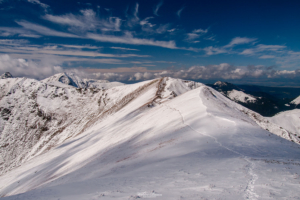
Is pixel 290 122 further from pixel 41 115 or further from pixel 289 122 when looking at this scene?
pixel 41 115

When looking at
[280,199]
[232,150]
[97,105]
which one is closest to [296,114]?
[232,150]

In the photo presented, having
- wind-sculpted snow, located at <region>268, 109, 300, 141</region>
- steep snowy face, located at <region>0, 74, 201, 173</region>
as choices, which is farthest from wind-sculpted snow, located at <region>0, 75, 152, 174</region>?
wind-sculpted snow, located at <region>268, 109, 300, 141</region>

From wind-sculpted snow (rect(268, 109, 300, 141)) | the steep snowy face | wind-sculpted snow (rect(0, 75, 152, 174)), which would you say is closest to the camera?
wind-sculpted snow (rect(268, 109, 300, 141))

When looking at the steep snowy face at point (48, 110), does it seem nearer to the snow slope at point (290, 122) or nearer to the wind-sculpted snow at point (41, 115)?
the wind-sculpted snow at point (41, 115)

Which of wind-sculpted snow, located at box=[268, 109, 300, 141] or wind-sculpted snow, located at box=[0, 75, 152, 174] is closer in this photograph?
wind-sculpted snow, located at box=[268, 109, 300, 141]

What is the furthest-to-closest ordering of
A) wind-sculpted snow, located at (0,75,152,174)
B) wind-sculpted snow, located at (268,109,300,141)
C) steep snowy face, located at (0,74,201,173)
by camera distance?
wind-sculpted snow, located at (0,75,152,174) → steep snowy face, located at (0,74,201,173) → wind-sculpted snow, located at (268,109,300,141)

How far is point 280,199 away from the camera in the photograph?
6.05 metres

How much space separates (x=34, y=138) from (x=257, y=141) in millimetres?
100495

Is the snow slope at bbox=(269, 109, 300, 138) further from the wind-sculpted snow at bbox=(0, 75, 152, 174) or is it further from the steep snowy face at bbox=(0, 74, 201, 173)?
the wind-sculpted snow at bbox=(0, 75, 152, 174)

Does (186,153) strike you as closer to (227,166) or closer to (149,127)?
(227,166)

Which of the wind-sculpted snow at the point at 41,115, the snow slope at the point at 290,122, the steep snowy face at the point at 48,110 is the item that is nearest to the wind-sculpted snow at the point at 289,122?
the snow slope at the point at 290,122

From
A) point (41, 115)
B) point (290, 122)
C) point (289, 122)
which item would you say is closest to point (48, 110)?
point (41, 115)

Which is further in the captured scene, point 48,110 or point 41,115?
point 48,110

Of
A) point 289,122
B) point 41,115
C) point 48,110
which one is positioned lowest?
point 41,115
